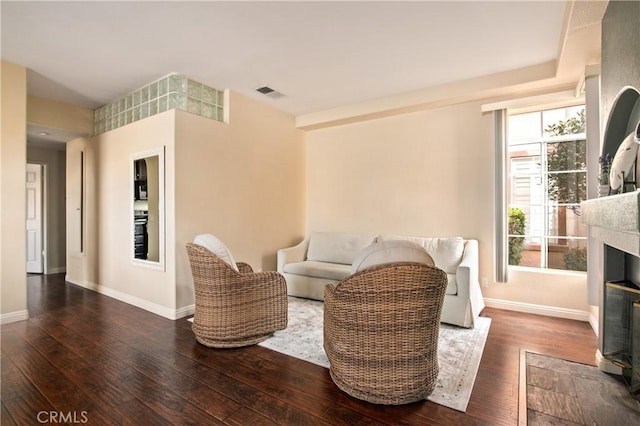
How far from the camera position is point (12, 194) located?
3.43 metres

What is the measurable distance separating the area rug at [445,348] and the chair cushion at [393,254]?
3.05 ft

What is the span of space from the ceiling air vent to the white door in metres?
5.36

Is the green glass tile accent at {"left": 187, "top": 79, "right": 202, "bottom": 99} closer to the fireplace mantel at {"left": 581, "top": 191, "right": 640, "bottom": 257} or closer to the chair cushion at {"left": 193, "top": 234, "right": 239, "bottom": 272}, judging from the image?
the chair cushion at {"left": 193, "top": 234, "right": 239, "bottom": 272}

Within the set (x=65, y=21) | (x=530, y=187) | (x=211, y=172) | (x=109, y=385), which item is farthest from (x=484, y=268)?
(x=65, y=21)

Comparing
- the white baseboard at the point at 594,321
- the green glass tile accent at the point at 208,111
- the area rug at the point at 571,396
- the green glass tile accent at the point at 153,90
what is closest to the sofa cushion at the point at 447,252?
the area rug at the point at 571,396

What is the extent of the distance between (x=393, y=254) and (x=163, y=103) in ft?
11.3

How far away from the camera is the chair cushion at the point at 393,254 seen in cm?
199

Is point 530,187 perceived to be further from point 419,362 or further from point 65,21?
point 65,21

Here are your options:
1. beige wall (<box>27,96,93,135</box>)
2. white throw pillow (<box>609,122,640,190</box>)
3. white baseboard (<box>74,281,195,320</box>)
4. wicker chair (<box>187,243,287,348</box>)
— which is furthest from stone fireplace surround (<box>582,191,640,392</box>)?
beige wall (<box>27,96,93,135</box>)

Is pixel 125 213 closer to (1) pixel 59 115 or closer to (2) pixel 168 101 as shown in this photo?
(2) pixel 168 101

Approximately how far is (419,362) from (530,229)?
3011mm

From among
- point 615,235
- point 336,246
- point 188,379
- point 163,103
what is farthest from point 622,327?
point 163,103

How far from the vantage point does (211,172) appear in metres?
4.00

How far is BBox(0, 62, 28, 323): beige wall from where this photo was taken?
3.37 metres
